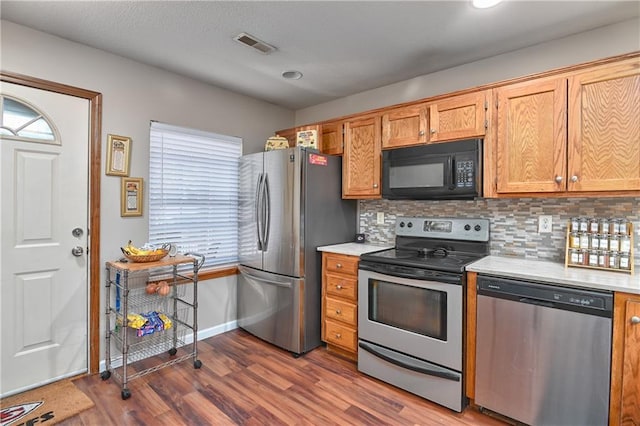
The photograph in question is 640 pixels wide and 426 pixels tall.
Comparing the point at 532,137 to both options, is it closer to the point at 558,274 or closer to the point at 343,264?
the point at 558,274

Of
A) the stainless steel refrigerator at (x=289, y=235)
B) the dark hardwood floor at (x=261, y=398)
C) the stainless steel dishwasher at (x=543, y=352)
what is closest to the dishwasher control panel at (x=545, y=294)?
the stainless steel dishwasher at (x=543, y=352)

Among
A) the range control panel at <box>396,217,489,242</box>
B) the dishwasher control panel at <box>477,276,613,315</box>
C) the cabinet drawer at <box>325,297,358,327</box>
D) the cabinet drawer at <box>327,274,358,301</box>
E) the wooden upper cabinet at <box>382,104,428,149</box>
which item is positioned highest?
the wooden upper cabinet at <box>382,104,428,149</box>

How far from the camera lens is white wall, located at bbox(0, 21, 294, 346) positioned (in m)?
2.15

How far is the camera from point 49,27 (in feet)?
6.88

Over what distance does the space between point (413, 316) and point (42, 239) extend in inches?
104

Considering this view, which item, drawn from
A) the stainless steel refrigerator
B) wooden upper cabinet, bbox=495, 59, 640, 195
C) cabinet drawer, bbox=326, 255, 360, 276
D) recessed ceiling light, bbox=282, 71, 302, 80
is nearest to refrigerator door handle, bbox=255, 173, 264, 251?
the stainless steel refrigerator

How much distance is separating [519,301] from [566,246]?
57cm

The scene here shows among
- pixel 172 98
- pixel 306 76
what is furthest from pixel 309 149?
pixel 172 98

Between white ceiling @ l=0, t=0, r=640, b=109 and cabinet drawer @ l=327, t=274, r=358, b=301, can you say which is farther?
cabinet drawer @ l=327, t=274, r=358, b=301

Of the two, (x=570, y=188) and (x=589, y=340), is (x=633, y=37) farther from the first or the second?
(x=589, y=340)

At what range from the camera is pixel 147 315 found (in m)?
2.62

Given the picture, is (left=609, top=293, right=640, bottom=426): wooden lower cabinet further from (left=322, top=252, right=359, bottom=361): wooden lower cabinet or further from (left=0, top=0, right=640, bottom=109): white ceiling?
(left=0, top=0, right=640, bottom=109): white ceiling

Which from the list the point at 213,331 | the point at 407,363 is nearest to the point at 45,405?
the point at 213,331

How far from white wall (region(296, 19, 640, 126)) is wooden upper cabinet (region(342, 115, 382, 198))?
468 millimetres
